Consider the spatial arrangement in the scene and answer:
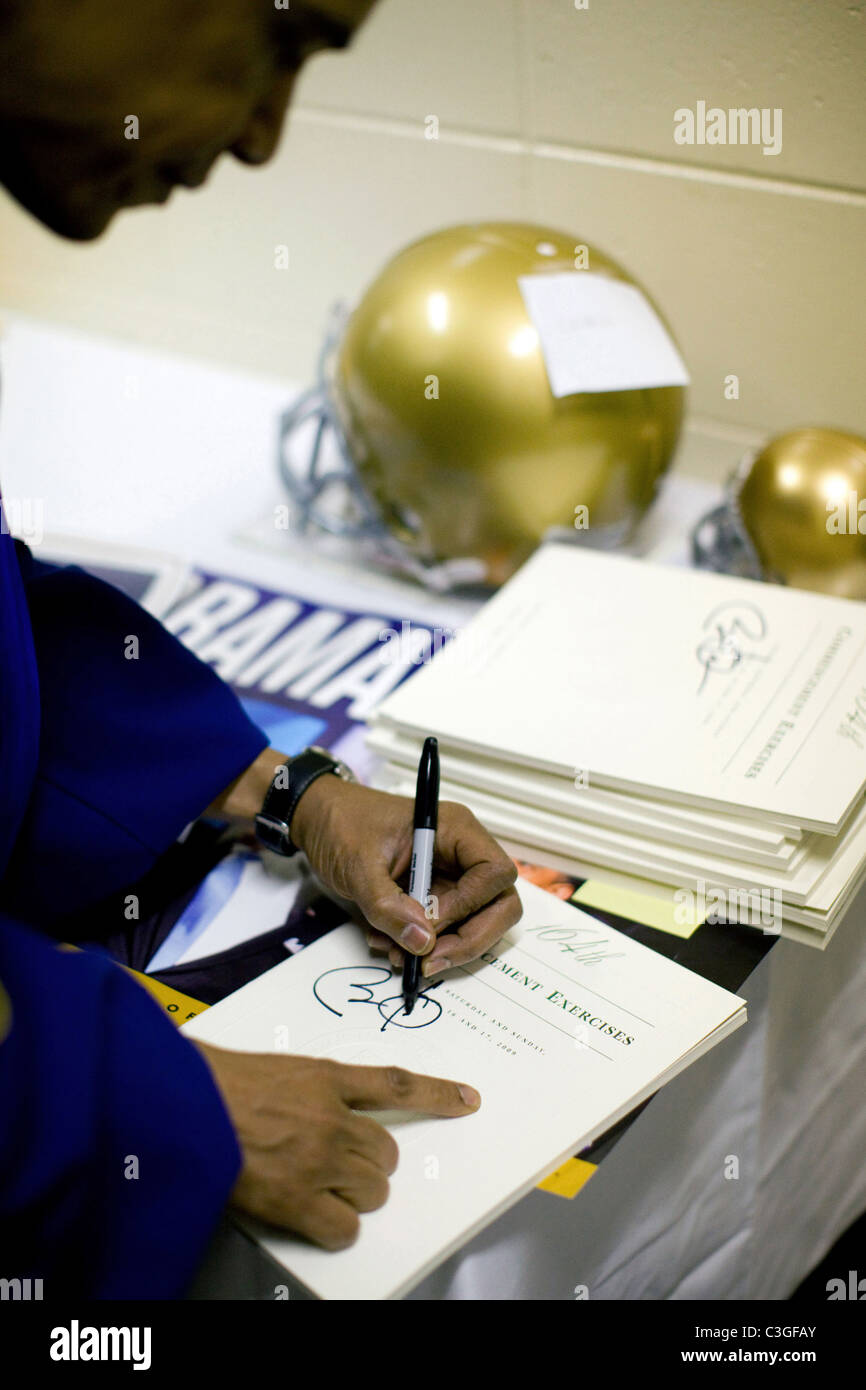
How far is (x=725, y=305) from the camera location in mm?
1013

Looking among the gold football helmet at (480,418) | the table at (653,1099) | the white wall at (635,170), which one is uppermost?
the white wall at (635,170)

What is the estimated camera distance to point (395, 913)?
1.80ft

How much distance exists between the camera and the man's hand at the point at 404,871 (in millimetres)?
551

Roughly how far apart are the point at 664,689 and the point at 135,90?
0.43m

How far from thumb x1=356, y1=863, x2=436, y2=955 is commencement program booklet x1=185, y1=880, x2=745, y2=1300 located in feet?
0.09

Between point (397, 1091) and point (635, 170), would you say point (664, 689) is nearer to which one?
point (397, 1091)

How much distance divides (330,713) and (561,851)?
21 cm

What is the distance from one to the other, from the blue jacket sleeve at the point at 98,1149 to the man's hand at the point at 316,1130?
0.02 m

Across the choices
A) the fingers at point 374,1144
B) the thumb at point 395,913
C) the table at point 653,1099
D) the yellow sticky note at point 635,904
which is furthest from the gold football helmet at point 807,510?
the fingers at point 374,1144

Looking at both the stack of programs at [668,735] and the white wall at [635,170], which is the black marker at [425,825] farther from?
the white wall at [635,170]
